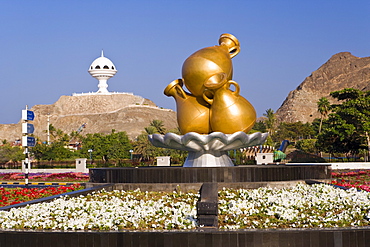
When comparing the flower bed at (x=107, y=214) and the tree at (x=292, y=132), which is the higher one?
the tree at (x=292, y=132)

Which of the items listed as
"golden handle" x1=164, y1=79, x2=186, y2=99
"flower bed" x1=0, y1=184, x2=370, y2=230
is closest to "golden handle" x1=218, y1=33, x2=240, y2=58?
"golden handle" x1=164, y1=79, x2=186, y2=99

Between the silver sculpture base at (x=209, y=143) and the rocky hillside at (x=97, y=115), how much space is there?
97153mm

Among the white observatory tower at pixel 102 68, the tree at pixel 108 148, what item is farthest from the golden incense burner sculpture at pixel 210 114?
the white observatory tower at pixel 102 68

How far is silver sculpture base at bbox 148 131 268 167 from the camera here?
18422 mm

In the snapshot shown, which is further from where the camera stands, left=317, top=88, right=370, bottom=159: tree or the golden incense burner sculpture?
left=317, top=88, right=370, bottom=159: tree

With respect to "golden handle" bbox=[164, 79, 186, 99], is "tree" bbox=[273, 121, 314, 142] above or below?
above

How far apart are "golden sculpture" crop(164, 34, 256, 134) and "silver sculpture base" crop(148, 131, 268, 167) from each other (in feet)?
1.65

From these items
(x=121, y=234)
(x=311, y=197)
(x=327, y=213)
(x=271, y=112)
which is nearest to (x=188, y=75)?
(x=311, y=197)

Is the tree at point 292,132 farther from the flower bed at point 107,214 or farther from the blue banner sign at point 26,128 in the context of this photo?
the flower bed at point 107,214

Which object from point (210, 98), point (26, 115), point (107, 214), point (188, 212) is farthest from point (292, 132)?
point (107, 214)

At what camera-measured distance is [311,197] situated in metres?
13.5

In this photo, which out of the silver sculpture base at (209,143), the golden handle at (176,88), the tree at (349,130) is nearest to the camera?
the silver sculpture base at (209,143)

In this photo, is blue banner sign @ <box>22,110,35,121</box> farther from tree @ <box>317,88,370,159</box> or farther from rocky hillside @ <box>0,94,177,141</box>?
rocky hillside @ <box>0,94,177,141</box>

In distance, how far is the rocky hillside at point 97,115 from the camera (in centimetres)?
12356
